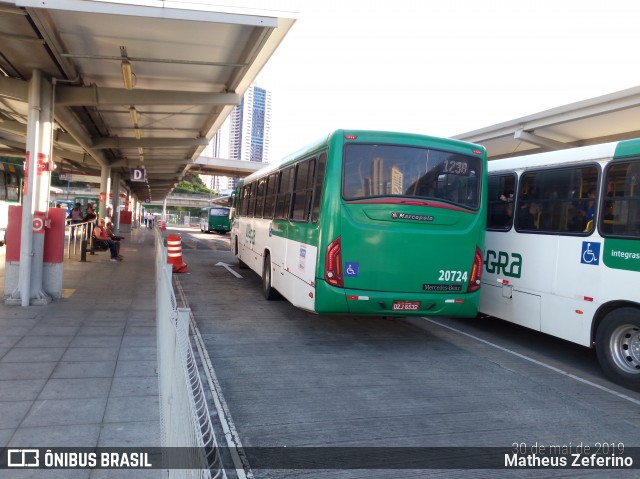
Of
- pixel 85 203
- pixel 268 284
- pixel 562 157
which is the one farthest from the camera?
pixel 85 203

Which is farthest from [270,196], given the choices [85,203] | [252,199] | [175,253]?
[85,203]

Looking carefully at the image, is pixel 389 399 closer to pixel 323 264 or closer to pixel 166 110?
pixel 323 264

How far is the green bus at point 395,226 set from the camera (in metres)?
7.07

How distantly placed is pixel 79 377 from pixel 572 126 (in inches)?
569

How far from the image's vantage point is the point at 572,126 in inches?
574

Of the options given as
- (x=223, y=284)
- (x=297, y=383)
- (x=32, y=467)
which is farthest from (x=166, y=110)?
(x=32, y=467)

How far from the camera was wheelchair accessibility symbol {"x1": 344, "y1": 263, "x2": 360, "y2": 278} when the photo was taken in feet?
23.1

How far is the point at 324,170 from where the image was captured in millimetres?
7348

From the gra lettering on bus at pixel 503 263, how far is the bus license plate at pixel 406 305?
1.99 metres

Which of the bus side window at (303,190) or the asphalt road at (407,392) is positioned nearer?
the asphalt road at (407,392)

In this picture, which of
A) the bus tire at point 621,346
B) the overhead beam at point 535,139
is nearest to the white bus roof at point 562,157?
the bus tire at point 621,346

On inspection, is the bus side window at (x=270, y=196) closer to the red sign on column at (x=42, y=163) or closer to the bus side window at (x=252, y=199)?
the bus side window at (x=252, y=199)

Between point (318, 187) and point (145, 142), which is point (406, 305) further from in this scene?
point (145, 142)

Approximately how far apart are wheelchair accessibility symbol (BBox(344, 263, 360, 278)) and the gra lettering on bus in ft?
9.30
